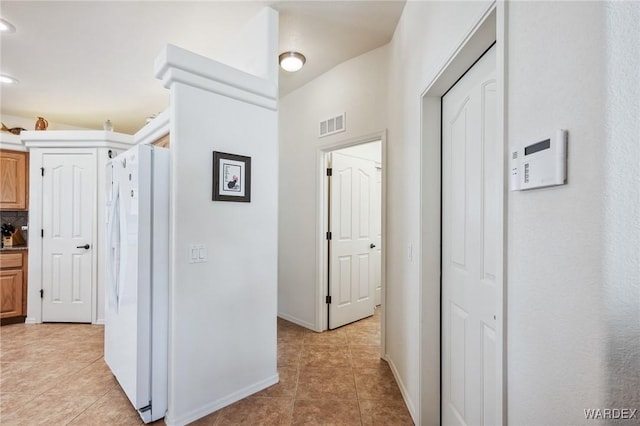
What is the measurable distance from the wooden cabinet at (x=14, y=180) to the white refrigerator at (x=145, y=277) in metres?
3.05

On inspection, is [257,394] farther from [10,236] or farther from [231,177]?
[10,236]

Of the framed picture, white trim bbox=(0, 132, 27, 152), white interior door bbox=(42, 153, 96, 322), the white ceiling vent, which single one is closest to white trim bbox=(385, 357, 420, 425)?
the framed picture

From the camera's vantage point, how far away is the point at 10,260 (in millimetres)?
3672

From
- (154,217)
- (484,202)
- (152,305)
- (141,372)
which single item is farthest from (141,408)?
(484,202)

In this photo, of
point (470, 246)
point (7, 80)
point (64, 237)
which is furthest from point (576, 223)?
point (7, 80)

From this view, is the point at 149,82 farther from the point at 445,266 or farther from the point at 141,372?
the point at 445,266

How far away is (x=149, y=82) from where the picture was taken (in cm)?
352

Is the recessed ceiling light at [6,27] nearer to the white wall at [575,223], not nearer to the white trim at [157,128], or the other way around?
the white trim at [157,128]

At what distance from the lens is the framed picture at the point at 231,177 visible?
2004 mm

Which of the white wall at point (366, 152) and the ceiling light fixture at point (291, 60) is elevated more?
the ceiling light fixture at point (291, 60)

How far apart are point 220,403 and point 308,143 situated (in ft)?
8.59

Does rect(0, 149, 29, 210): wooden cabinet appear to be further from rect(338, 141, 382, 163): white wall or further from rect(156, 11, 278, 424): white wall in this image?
rect(338, 141, 382, 163): white wall

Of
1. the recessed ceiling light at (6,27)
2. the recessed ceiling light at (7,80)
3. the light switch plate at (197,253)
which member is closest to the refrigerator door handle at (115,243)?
the light switch plate at (197,253)

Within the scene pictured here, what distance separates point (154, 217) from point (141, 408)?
117cm
